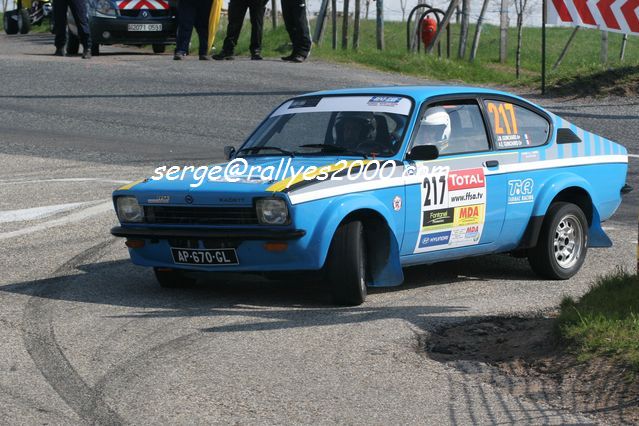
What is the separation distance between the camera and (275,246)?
8.02 m

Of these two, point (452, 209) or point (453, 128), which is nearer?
point (452, 209)

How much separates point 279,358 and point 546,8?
1388 cm

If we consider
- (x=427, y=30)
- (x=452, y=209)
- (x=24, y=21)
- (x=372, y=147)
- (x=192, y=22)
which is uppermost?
(x=192, y=22)

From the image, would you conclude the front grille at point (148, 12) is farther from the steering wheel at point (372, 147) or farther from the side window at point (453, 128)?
the steering wheel at point (372, 147)

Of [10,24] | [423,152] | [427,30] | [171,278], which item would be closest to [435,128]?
[423,152]

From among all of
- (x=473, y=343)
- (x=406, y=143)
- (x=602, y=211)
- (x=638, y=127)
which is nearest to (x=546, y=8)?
(x=638, y=127)

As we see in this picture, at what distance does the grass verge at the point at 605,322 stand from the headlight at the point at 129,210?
2.87 metres

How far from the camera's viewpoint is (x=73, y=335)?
7.42 meters

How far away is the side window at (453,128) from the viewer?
29.6 feet

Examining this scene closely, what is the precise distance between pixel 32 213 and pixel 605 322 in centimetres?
647

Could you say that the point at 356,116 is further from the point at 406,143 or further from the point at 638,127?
the point at 638,127

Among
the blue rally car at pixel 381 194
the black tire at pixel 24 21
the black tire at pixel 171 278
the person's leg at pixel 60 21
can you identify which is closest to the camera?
the blue rally car at pixel 381 194

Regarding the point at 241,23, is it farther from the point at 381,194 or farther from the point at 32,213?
the point at 381,194

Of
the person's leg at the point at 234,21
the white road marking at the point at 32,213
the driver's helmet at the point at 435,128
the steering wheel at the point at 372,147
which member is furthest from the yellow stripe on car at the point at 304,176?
the person's leg at the point at 234,21
